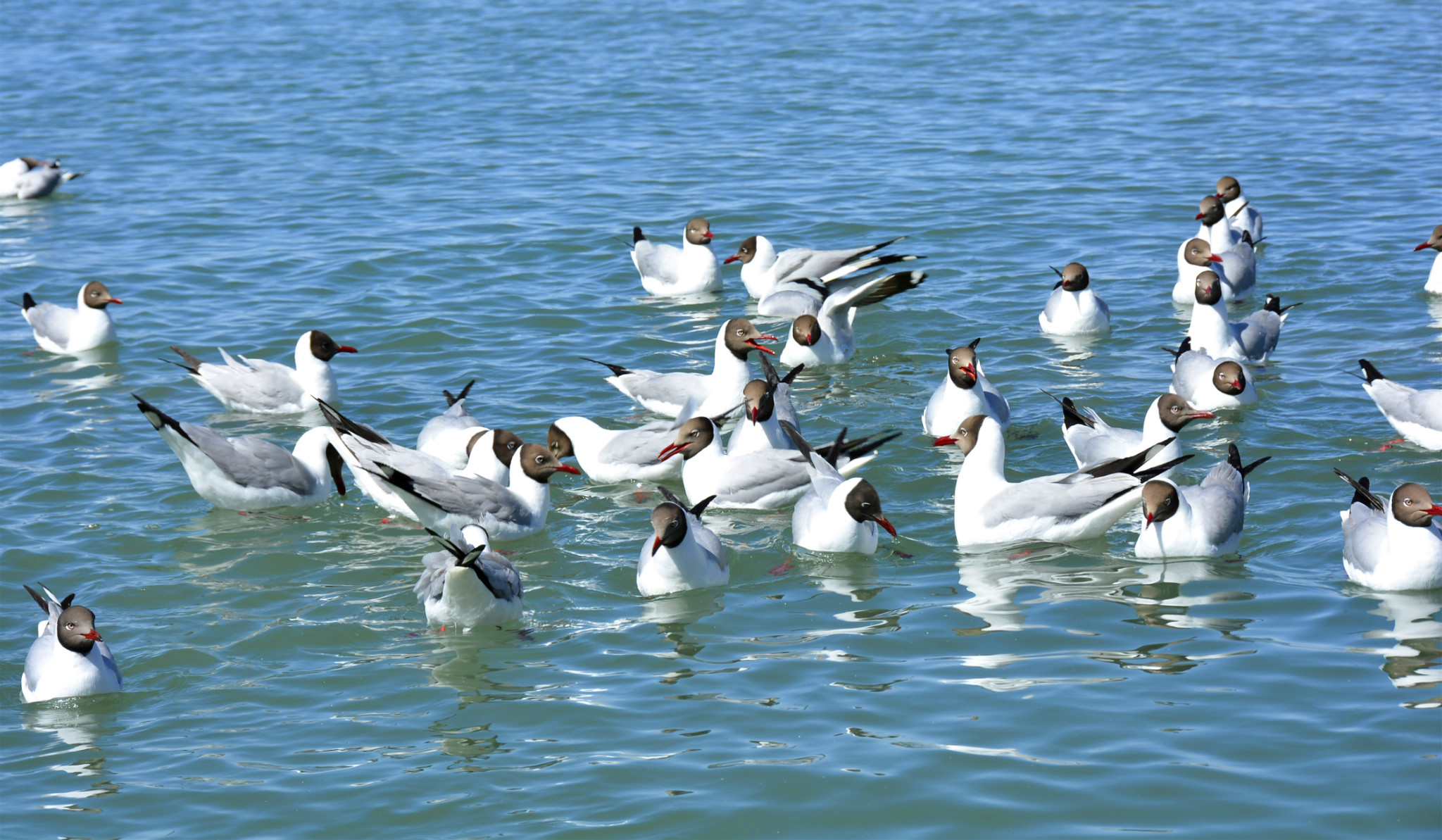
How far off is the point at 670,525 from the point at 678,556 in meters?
0.31

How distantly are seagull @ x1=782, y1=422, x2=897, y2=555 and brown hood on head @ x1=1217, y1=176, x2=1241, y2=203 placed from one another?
898 cm

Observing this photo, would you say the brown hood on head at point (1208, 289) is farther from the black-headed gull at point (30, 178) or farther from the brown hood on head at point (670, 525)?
the black-headed gull at point (30, 178)

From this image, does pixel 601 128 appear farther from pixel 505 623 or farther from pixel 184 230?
pixel 505 623

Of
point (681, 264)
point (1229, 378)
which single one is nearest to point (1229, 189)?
point (1229, 378)

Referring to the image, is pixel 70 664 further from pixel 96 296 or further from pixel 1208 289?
pixel 1208 289

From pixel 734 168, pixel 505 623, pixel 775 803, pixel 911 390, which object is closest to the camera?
pixel 775 803

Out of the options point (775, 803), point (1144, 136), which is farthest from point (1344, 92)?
point (775, 803)

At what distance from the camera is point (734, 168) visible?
22.0 m

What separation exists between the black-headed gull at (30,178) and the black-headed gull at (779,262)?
10313mm

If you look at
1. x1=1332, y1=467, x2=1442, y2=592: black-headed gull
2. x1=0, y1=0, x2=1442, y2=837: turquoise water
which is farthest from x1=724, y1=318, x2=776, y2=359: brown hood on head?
x1=1332, y1=467, x2=1442, y2=592: black-headed gull

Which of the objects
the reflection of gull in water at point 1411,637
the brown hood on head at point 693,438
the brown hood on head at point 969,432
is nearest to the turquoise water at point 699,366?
the reflection of gull in water at point 1411,637

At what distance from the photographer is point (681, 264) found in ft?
55.8

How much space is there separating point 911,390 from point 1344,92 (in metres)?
14.4

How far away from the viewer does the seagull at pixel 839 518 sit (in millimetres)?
9992
